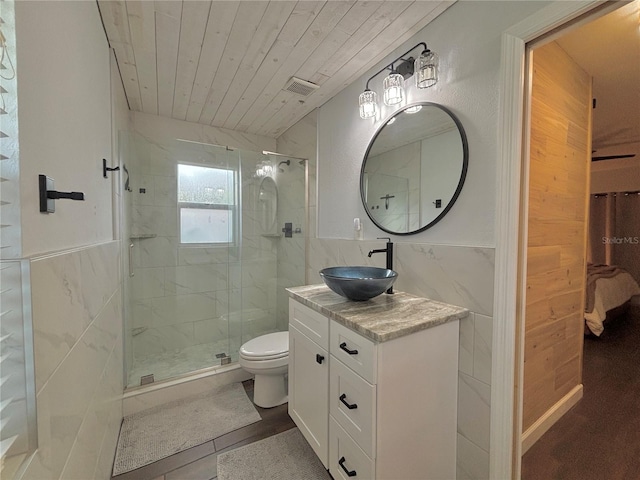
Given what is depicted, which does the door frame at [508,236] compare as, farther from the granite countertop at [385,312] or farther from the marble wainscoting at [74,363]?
the marble wainscoting at [74,363]

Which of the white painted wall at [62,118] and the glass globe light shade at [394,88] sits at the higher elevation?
the glass globe light shade at [394,88]

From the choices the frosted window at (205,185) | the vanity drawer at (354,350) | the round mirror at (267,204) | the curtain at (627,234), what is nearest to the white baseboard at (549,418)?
the vanity drawer at (354,350)

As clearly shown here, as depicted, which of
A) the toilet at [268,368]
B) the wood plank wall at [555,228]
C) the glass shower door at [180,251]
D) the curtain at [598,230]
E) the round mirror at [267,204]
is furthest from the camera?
the curtain at [598,230]

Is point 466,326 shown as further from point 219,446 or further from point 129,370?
point 129,370

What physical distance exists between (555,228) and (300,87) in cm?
197

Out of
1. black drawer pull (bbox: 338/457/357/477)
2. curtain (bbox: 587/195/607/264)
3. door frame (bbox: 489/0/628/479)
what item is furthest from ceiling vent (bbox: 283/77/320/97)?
curtain (bbox: 587/195/607/264)

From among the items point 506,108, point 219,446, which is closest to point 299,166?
point 506,108

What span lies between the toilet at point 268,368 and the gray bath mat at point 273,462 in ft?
1.06

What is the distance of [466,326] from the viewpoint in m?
1.22

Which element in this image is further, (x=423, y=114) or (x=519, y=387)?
(x=423, y=114)

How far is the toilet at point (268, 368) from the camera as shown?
1827 mm

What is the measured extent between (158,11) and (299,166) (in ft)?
4.92

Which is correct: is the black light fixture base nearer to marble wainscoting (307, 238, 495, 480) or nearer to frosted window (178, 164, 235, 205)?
marble wainscoting (307, 238, 495, 480)

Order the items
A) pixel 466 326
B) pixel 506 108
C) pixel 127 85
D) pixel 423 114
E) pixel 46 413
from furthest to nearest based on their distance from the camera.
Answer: pixel 127 85 → pixel 423 114 → pixel 466 326 → pixel 506 108 → pixel 46 413
